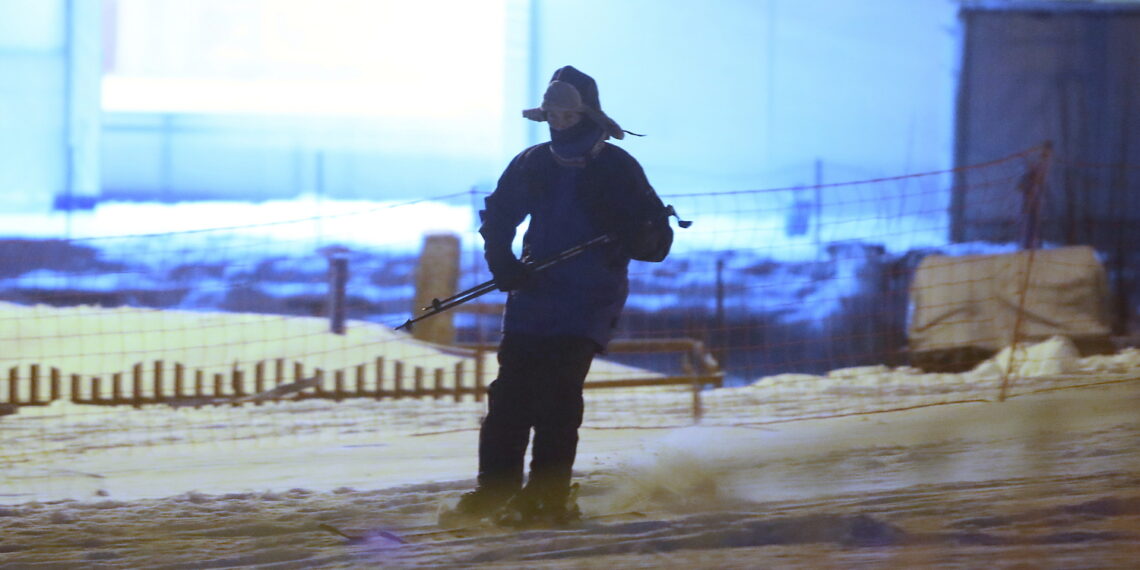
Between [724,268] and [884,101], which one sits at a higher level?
[884,101]

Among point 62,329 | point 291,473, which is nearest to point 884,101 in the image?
point 291,473

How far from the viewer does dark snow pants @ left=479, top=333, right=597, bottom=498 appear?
4.08 m

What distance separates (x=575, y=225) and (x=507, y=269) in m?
0.26

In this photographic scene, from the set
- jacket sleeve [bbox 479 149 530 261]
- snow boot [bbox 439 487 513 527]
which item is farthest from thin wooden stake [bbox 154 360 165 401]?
jacket sleeve [bbox 479 149 530 261]

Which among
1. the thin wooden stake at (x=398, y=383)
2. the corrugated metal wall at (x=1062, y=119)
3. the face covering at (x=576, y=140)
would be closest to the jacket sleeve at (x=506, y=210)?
the face covering at (x=576, y=140)

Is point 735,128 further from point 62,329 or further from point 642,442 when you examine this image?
point 62,329

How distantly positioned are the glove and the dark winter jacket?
0.07 feet

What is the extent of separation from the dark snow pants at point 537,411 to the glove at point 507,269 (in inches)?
7.6

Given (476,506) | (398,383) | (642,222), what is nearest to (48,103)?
(398,383)

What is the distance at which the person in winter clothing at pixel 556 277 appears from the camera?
159 inches

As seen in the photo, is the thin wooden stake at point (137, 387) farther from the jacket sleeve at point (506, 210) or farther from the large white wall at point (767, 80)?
the jacket sleeve at point (506, 210)

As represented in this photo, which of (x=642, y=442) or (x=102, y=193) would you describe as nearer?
(x=642, y=442)

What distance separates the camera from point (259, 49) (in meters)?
8.55

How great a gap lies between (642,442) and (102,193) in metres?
4.41
